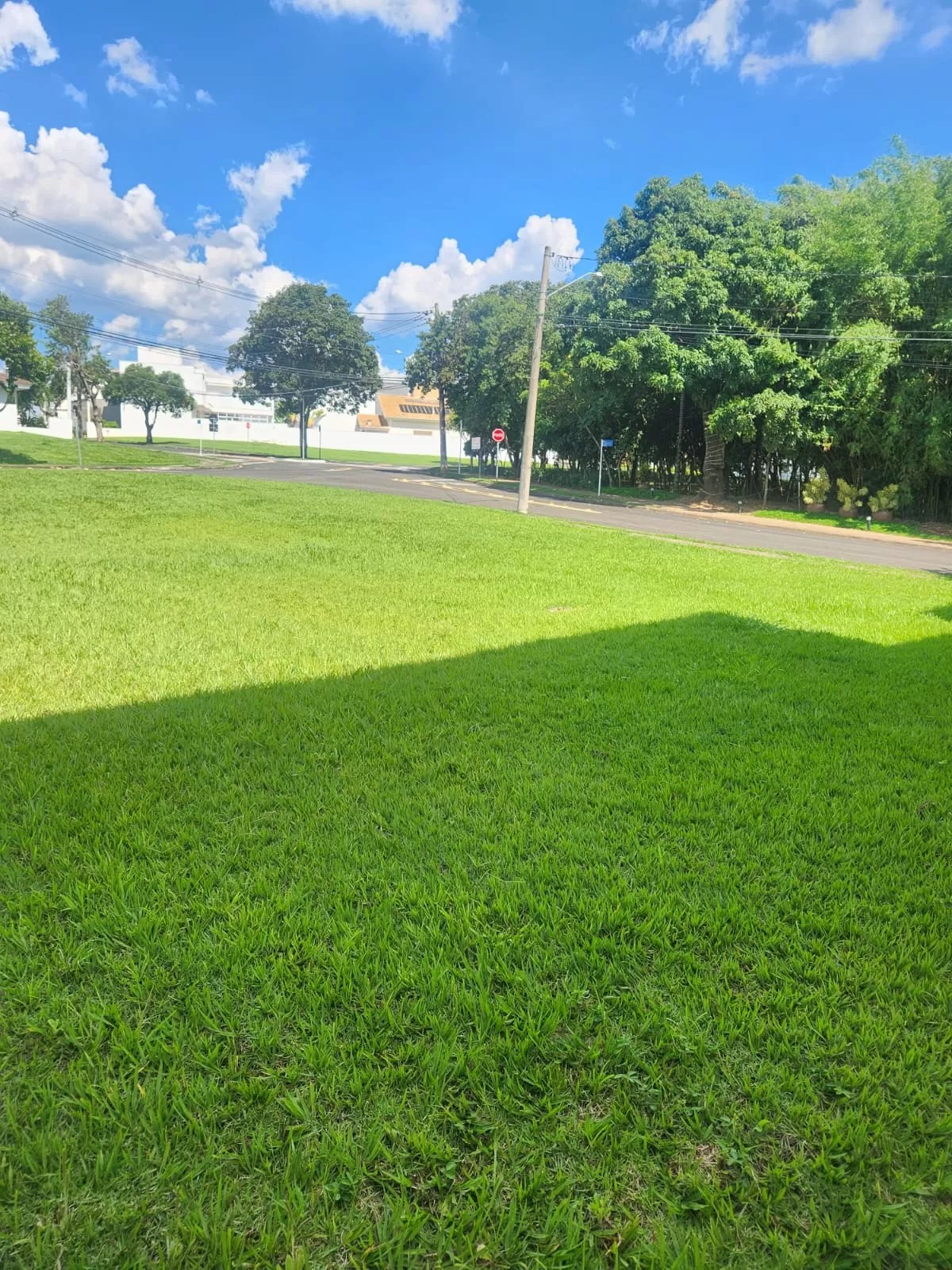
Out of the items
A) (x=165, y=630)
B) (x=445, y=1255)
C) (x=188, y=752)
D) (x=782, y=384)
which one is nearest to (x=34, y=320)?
(x=782, y=384)

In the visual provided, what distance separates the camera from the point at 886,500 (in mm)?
22297

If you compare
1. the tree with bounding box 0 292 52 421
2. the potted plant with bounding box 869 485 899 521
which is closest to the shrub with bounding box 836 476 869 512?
the potted plant with bounding box 869 485 899 521

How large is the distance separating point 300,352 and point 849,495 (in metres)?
53.5

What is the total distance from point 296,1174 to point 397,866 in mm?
1020

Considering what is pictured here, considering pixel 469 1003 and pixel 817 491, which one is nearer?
pixel 469 1003

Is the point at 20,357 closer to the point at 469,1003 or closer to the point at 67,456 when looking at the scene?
the point at 67,456

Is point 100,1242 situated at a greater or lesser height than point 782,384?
lesser

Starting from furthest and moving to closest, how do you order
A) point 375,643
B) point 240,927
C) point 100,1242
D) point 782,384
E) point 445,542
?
point 782,384 → point 445,542 → point 375,643 → point 240,927 → point 100,1242

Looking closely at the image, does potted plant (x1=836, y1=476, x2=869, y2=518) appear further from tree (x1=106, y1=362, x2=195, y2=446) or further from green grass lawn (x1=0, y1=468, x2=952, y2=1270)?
tree (x1=106, y1=362, x2=195, y2=446)

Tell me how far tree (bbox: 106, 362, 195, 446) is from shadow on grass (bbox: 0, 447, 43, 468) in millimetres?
39710

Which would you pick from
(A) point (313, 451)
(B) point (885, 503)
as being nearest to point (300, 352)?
(A) point (313, 451)

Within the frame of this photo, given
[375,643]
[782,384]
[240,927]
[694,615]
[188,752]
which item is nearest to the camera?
[240,927]

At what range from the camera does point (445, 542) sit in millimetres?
11219

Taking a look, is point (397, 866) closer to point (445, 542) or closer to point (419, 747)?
point (419, 747)
